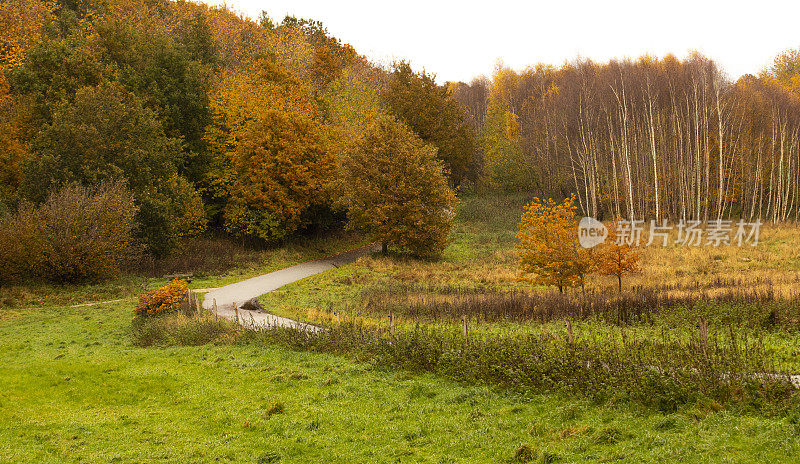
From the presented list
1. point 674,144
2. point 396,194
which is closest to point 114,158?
point 396,194

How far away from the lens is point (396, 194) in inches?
1657

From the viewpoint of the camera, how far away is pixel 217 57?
2165 inches

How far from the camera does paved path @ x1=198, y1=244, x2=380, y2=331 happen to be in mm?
22709

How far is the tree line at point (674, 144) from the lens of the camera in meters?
49.2

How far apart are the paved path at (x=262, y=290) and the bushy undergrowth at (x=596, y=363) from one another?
3.75 m

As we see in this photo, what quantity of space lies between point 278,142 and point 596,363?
116 ft

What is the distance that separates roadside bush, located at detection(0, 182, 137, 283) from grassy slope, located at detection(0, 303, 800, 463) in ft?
44.9

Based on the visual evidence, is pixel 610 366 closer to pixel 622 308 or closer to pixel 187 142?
pixel 622 308

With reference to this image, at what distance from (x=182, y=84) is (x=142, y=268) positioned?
17839 mm

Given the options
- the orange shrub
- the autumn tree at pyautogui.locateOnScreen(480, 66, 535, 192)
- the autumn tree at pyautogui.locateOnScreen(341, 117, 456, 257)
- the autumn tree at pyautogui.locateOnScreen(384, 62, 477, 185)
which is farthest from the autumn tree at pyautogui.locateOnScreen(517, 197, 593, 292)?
the autumn tree at pyautogui.locateOnScreen(480, 66, 535, 192)

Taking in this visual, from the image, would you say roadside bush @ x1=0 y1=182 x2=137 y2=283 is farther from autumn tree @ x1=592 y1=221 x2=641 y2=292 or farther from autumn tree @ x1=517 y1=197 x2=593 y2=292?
autumn tree @ x1=592 y1=221 x2=641 y2=292

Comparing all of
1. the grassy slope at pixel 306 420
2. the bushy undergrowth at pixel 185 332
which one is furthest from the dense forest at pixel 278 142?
the grassy slope at pixel 306 420

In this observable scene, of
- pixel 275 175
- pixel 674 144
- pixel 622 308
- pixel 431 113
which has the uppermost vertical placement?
pixel 431 113

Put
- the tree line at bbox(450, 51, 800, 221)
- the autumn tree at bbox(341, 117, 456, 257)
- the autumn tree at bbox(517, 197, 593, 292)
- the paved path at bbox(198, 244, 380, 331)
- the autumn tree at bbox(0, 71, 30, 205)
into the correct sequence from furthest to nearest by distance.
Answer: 1. the tree line at bbox(450, 51, 800, 221)
2. the autumn tree at bbox(341, 117, 456, 257)
3. the autumn tree at bbox(0, 71, 30, 205)
4. the autumn tree at bbox(517, 197, 593, 292)
5. the paved path at bbox(198, 244, 380, 331)
